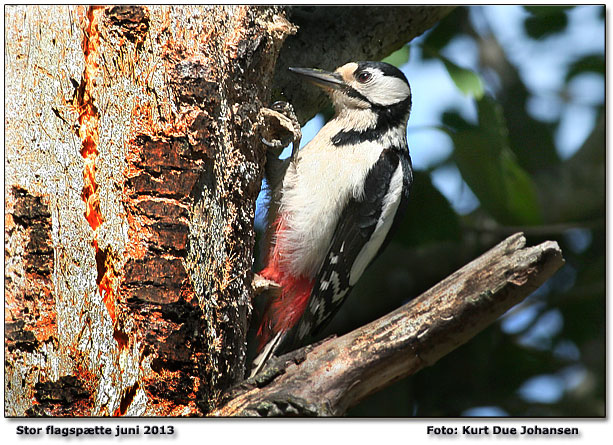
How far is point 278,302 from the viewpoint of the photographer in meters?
2.59

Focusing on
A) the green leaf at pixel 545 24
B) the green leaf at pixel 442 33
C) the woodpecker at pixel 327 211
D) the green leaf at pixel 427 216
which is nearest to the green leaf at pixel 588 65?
the green leaf at pixel 545 24

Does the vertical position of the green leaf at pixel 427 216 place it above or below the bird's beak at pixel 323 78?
below

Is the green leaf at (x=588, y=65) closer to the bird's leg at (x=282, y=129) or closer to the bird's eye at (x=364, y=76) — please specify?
the bird's eye at (x=364, y=76)

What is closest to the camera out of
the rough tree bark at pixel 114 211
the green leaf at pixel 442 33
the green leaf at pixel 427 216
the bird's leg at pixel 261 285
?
the rough tree bark at pixel 114 211

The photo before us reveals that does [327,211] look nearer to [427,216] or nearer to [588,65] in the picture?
[427,216]

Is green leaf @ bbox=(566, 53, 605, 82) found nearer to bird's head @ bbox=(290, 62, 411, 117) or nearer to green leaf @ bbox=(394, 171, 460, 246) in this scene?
green leaf @ bbox=(394, 171, 460, 246)

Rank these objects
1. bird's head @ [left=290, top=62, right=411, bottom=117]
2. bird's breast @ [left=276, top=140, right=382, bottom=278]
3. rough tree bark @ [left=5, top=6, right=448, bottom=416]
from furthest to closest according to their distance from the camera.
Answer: bird's head @ [left=290, top=62, right=411, bottom=117] < bird's breast @ [left=276, top=140, right=382, bottom=278] < rough tree bark @ [left=5, top=6, right=448, bottom=416]

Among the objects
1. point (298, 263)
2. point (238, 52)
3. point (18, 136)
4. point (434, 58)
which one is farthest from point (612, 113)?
point (18, 136)

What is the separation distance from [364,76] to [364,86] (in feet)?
0.14

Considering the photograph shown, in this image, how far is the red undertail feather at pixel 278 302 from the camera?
2.59 metres

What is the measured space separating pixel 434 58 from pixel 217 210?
1534mm

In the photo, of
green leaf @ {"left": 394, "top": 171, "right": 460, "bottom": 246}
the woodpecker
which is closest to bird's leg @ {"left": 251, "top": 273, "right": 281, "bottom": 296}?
the woodpecker

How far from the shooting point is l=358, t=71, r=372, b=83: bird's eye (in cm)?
272

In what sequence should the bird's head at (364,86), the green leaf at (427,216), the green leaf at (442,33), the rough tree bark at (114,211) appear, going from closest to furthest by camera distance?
1. the rough tree bark at (114,211)
2. the bird's head at (364,86)
3. the green leaf at (427,216)
4. the green leaf at (442,33)
